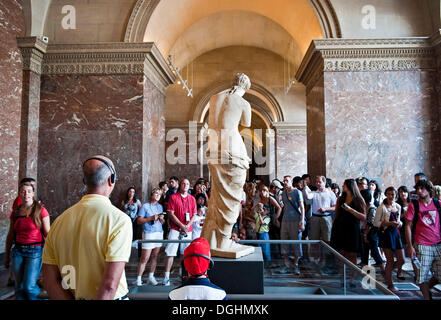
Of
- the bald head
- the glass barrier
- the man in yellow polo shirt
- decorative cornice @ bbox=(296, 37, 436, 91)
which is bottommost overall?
the glass barrier

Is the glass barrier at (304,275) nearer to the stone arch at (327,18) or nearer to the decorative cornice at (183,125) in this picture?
the stone arch at (327,18)

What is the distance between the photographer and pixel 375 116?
8.29 metres

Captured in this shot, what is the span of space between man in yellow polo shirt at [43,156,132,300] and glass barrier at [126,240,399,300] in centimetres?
149

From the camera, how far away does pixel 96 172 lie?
1.72 metres

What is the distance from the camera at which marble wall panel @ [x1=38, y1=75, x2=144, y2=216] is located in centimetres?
848

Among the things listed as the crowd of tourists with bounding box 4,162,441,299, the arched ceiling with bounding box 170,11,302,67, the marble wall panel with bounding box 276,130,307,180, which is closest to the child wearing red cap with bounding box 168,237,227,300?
the crowd of tourists with bounding box 4,162,441,299

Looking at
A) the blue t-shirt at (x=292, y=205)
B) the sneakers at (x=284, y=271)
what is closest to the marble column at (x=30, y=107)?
the blue t-shirt at (x=292, y=205)

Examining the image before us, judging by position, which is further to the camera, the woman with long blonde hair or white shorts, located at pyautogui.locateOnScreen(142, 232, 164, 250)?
white shorts, located at pyautogui.locateOnScreen(142, 232, 164, 250)

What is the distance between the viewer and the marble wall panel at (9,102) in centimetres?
757

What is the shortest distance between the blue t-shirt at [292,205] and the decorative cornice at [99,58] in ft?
17.7

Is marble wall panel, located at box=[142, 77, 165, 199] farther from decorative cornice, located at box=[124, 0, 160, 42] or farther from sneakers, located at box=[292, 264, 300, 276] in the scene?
sneakers, located at box=[292, 264, 300, 276]

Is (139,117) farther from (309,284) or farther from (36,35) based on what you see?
(309,284)
